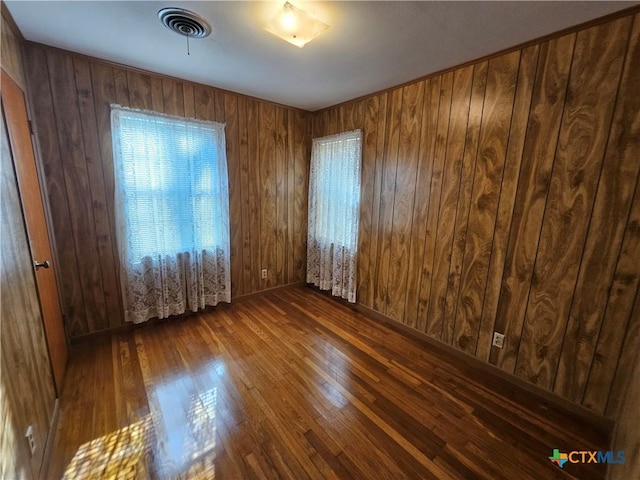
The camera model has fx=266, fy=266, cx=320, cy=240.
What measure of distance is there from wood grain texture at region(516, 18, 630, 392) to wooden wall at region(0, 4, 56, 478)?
2.79m

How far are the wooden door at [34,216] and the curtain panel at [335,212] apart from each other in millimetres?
2540

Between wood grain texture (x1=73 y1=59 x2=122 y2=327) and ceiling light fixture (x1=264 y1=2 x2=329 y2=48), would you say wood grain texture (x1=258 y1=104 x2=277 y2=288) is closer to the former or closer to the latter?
wood grain texture (x1=73 y1=59 x2=122 y2=327)

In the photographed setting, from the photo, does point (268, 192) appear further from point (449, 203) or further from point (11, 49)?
point (11, 49)


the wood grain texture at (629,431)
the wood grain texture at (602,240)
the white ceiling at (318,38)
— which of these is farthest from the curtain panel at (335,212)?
the wood grain texture at (629,431)

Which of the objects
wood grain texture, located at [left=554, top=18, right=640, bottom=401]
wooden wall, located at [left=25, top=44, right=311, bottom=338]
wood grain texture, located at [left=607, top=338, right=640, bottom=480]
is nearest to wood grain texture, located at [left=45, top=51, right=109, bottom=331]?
wooden wall, located at [left=25, top=44, right=311, bottom=338]

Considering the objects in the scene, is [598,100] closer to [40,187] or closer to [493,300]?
[493,300]

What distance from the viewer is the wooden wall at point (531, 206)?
1.55 m

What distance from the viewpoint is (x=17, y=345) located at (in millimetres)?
1192

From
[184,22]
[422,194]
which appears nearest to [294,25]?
[184,22]

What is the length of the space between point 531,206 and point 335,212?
195 centimetres

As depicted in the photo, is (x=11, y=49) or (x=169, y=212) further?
(x=169, y=212)

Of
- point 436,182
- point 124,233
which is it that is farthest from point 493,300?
point 124,233

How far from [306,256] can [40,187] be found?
2764mm

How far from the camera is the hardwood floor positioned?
139 centimetres
